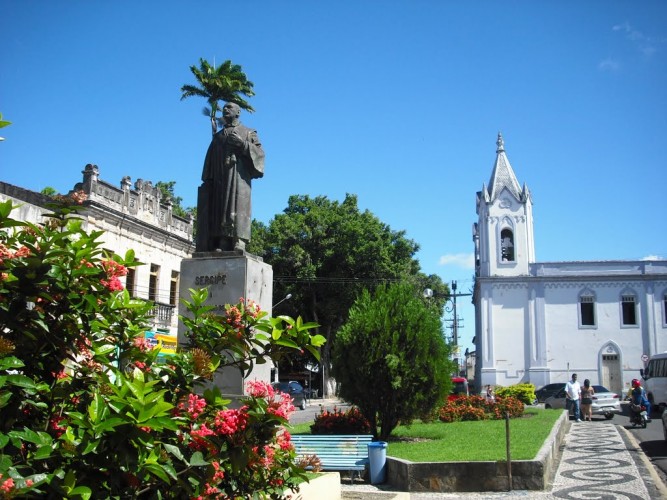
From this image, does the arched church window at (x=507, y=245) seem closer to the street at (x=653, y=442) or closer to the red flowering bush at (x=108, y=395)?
the street at (x=653, y=442)

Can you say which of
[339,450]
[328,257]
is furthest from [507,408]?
[328,257]

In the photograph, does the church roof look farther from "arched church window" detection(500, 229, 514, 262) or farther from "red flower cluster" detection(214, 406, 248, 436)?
"red flower cluster" detection(214, 406, 248, 436)

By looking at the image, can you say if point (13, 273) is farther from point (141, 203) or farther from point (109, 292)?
point (141, 203)

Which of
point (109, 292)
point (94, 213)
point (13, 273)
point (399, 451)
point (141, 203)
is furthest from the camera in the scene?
point (141, 203)

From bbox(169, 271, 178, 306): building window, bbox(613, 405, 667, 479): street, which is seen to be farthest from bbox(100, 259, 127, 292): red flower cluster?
bbox(169, 271, 178, 306): building window

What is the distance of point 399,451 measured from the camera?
36.7 feet

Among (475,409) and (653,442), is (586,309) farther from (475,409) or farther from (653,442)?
(653,442)

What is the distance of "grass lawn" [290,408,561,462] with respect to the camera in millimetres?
10086

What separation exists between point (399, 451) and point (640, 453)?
18.2ft

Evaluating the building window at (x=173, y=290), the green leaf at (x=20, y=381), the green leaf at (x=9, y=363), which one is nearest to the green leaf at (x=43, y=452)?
the green leaf at (x=20, y=381)

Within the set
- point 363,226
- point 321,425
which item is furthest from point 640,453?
point 363,226

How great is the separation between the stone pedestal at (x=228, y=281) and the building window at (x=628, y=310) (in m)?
38.7

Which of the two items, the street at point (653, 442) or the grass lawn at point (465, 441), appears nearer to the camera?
the grass lawn at point (465, 441)

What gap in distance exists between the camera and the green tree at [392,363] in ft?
42.0
